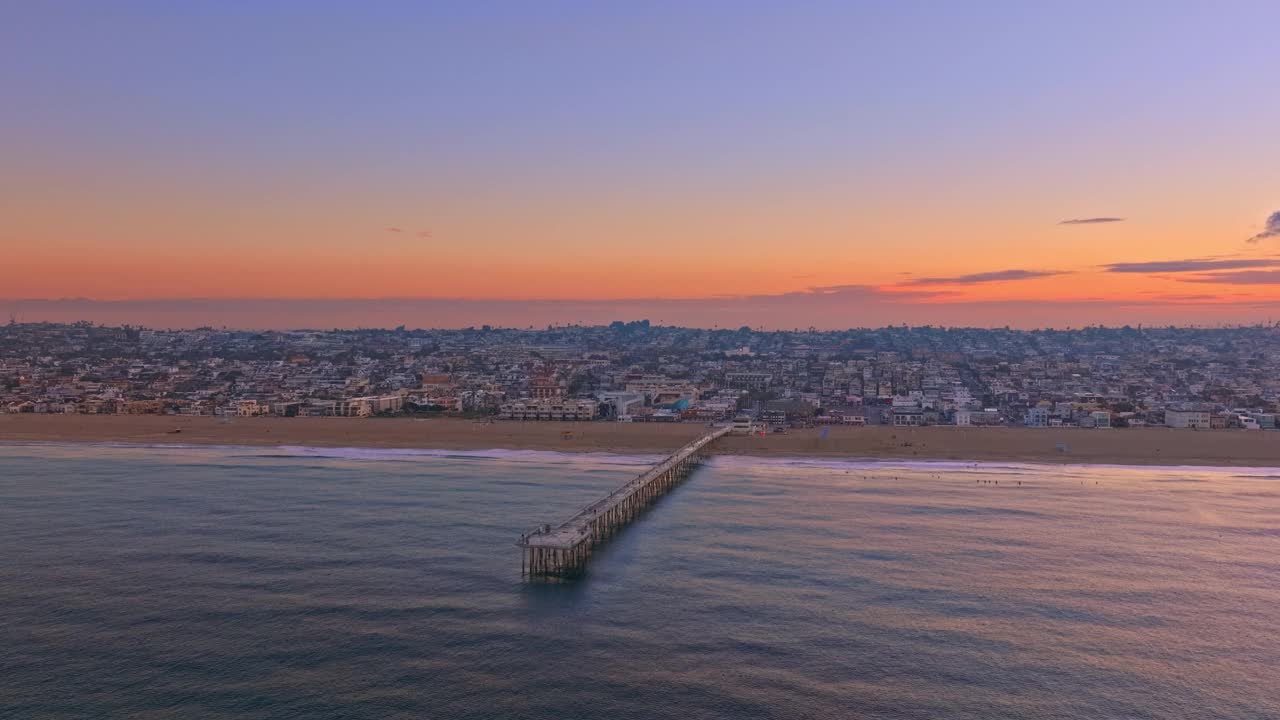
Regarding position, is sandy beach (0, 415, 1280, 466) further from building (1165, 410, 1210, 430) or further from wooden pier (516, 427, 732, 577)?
wooden pier (516, 427, 732, 577)

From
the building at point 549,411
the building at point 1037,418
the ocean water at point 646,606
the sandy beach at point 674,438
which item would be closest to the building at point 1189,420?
the sandy beach at point 674,438

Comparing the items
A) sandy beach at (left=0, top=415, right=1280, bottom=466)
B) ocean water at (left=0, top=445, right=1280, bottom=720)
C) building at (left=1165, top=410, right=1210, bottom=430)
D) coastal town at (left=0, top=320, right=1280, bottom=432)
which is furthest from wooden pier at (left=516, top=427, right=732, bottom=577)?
building at (left=1165, top=410, right=1210, bottom=430)

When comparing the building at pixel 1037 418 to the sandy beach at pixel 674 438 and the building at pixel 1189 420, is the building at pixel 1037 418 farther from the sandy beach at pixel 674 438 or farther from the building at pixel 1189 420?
the building at pixel 1189 420

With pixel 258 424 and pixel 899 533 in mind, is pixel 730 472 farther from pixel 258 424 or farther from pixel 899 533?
pixel 258 424

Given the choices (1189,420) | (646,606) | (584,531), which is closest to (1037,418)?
(1189,420)

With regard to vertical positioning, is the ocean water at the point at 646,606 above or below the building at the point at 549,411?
below

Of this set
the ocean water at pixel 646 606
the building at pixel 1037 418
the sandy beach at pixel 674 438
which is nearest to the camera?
the ocean water at pixel 646 606

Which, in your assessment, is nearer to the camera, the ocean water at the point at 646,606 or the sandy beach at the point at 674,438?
the ocean water at the point at 646,606

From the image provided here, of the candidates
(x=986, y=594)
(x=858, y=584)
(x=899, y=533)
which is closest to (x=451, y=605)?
(x=858, y=584)
